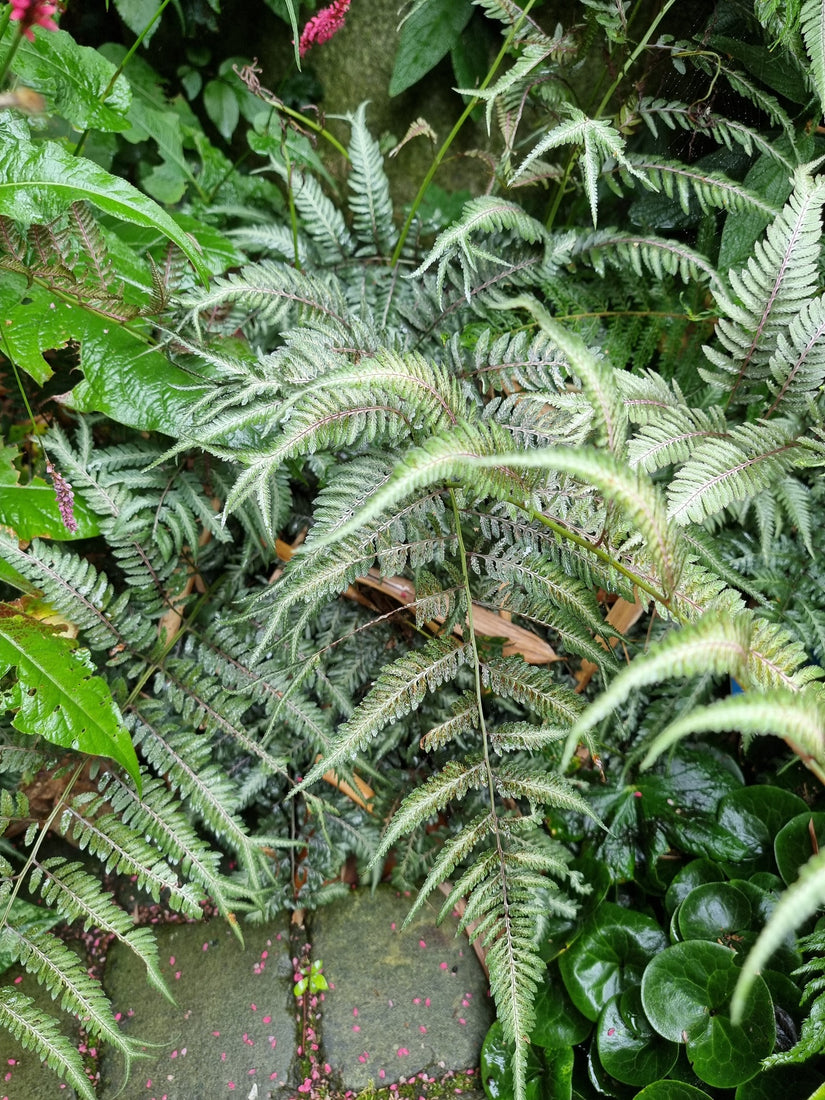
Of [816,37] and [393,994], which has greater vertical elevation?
[816,37]

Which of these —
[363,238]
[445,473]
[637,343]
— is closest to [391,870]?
[445,473]

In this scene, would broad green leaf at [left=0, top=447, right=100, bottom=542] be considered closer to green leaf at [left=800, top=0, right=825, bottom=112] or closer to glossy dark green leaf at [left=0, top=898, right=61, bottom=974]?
glossy dark green leaf at [left=0, top=898, right=61, bottom=974]

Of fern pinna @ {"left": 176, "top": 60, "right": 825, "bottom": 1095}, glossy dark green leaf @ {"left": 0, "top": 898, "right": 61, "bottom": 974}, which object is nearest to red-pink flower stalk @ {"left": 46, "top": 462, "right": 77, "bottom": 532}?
fern pinna @ {"left": 176, "top": 60, "right": 825, "bottom": 1095}

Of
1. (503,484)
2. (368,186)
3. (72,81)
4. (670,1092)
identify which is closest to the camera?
(503,484)

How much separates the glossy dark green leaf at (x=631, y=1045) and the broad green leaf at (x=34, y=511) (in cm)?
150

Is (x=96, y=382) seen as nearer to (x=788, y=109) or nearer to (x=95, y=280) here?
(x=95, y=280)

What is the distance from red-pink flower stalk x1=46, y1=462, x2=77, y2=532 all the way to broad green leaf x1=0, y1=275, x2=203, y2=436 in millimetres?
159

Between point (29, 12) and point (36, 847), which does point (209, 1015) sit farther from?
point (29, 12)

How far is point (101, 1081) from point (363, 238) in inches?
81.5

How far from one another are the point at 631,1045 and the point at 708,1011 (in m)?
0.18

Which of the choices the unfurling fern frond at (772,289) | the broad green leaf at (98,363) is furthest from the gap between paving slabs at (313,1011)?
the unfurling fern frond at (772,289)

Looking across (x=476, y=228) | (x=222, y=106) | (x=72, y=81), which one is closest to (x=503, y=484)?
(x=476, y=228)

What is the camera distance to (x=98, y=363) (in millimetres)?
1625

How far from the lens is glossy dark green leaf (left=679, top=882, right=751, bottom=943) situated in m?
1.56
